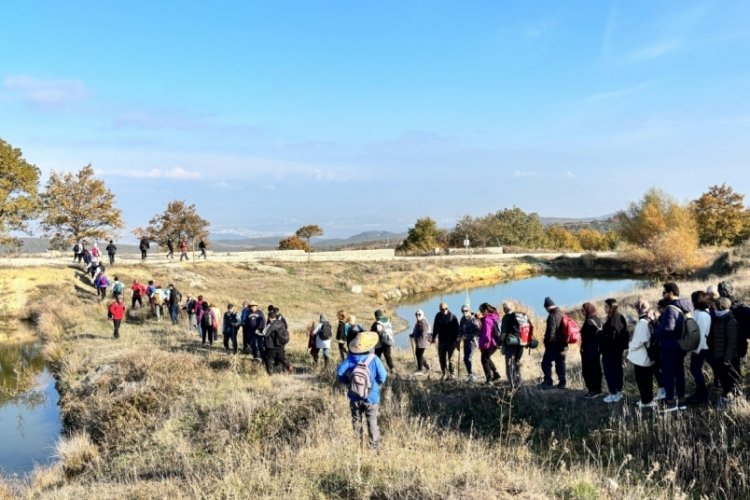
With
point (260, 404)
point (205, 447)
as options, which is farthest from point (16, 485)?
point (260, 404)

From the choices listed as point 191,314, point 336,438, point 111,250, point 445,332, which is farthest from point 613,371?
point 111,250

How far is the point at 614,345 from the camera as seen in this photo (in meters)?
9.00

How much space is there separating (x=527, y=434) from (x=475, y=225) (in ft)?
235

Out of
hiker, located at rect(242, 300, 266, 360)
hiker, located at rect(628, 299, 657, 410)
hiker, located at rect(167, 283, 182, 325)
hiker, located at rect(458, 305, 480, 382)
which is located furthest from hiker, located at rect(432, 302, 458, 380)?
hiker, located at rect(167, 283, 182, 325)

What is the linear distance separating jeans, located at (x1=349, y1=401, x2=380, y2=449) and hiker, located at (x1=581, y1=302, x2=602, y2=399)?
4419 millimetres

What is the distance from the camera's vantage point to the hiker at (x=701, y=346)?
8.04 meters

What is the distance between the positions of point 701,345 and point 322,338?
343 inches

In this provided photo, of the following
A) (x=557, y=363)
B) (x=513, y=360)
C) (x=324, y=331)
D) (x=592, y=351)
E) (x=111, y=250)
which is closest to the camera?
(x=592, y=351)

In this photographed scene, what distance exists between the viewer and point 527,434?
8.12m

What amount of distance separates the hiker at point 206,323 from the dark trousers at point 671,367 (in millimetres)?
13283

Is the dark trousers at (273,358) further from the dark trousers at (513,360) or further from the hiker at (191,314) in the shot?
the hiker at (191,314)

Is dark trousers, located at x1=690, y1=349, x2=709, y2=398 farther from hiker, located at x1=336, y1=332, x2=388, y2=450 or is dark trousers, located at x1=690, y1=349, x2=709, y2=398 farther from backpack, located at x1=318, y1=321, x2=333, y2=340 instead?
A: backpack, located at x1=318, y1=321, x2=333, y2=340

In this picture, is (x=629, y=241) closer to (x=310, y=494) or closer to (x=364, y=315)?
(x=364, y=315)

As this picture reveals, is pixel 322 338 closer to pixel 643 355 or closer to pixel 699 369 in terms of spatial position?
pixel 643 355
